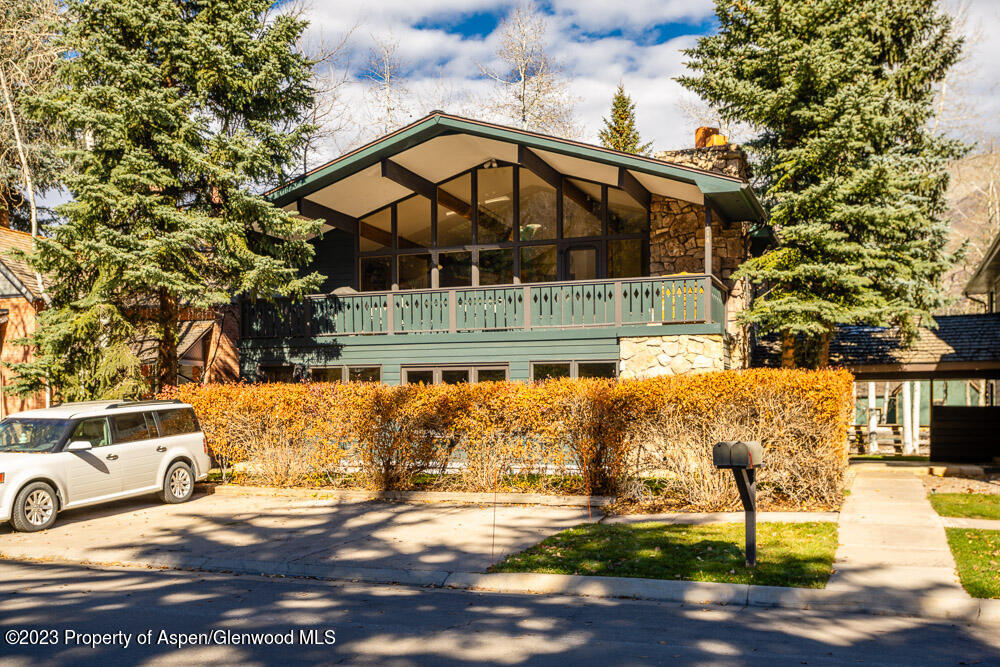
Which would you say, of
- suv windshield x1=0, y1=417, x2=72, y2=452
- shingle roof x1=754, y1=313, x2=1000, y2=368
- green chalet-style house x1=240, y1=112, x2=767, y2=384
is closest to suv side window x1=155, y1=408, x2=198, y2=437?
suv windshield x1=0, y1=417, x2=72, y2=452

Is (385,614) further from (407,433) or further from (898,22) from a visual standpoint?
(898,22)

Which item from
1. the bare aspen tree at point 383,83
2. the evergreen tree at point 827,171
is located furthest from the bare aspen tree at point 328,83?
the evergreen tree at point 827,171

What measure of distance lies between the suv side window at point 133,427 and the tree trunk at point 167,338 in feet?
13.4

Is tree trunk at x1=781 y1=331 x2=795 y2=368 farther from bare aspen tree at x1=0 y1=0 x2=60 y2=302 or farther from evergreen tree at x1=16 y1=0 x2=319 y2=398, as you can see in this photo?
bare aspen tree at x1=0 y1=0 x2=60 y2=302

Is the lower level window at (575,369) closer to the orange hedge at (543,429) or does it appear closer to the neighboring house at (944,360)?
the orange hedge at (543,429)

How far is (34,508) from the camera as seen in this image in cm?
1102

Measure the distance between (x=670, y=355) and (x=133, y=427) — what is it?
35.1 feet

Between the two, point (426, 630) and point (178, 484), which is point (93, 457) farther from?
point (426, 630)

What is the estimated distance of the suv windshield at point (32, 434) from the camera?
11.6 m

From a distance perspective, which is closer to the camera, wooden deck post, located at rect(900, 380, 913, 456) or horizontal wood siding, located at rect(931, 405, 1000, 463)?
horizontal wood siding, located at rect(931, 405, 1000, 463)

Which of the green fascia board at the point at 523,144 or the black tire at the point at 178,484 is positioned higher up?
the green fascia board at the point at 523,144

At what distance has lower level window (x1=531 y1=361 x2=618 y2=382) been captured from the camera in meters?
18.0

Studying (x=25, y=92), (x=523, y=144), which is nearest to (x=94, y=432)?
(x=523, y=144)

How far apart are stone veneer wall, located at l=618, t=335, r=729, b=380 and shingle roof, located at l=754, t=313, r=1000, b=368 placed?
14.3 feet
